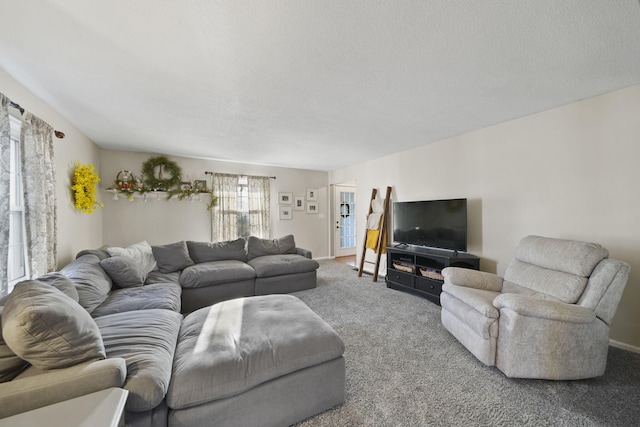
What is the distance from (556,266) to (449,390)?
1462mm

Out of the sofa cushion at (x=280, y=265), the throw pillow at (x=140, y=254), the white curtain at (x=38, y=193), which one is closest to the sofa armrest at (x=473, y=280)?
the sofa cushion at (x=280, y=265)

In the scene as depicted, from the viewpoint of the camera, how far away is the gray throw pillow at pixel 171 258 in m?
3.37

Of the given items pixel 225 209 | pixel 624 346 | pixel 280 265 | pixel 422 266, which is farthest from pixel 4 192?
pixel 624 346

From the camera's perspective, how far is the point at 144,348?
53.6 inches

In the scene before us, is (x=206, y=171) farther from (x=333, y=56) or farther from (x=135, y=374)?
(x=135, y=374)

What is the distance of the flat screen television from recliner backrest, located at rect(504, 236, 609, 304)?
0.80 meters

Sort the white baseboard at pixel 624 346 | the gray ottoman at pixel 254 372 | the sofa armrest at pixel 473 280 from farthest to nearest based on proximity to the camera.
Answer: the sofa armrest at pixel 473 280
the white baseboard at pixel 624 346
the gray ottoman at pixel 254 372

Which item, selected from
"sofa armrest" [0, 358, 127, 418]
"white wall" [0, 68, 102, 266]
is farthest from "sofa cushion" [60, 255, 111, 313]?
"sofa armrest" [0, 358, 127, 418]

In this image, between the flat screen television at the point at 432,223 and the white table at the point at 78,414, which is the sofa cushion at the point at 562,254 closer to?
the flat screen television at the point at 432,223

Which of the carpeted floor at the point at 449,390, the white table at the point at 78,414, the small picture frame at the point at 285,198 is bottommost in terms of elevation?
the carpeted floor at the point at 449,390

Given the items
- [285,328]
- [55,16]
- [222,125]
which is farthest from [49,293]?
[222,125]

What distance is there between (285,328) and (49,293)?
1.28 metres

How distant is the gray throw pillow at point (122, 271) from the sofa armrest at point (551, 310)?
3562 millimetres

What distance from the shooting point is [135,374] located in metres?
1.15
